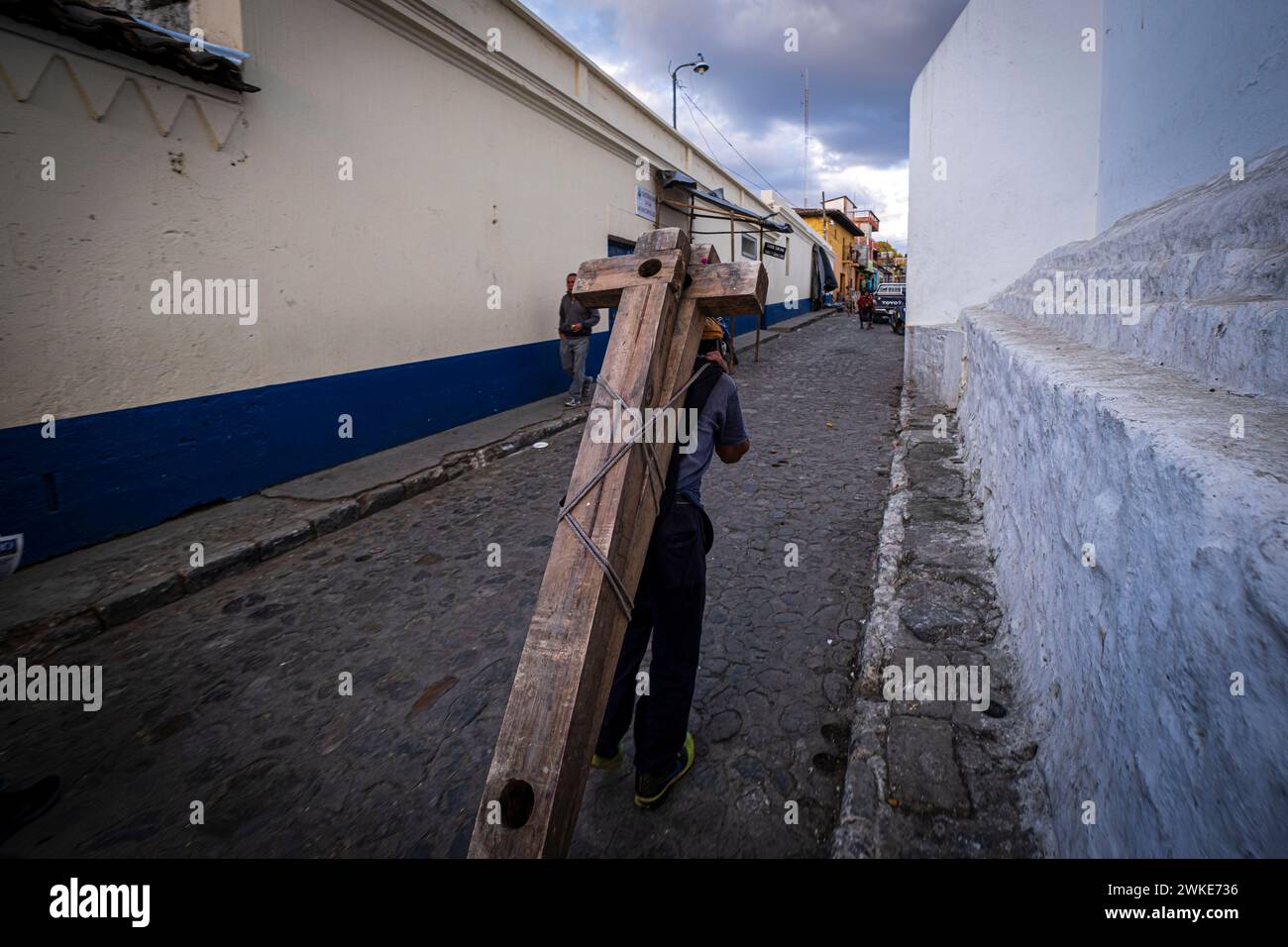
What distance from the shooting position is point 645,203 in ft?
40.4

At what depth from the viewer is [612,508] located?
4.96ft

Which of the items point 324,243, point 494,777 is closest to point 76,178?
point 324,243

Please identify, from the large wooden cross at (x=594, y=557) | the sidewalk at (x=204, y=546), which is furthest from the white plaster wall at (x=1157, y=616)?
the sidewalk at (x=204, y=546)

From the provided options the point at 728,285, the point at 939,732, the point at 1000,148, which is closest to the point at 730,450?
the point at 728,285

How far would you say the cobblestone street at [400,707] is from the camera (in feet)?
7.15

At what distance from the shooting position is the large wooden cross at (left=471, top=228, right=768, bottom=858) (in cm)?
126

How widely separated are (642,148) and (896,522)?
10181 millimetres

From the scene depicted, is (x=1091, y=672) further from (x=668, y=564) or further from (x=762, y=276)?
(x=762, y=276)

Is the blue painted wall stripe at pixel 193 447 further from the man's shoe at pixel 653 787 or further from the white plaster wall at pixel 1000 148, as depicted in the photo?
the white plaster wall at pixel 1000 148

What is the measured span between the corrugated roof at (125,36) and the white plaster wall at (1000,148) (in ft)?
24.7

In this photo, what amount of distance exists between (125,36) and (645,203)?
9.17 m

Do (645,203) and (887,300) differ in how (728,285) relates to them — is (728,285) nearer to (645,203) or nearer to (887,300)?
(645,203)
